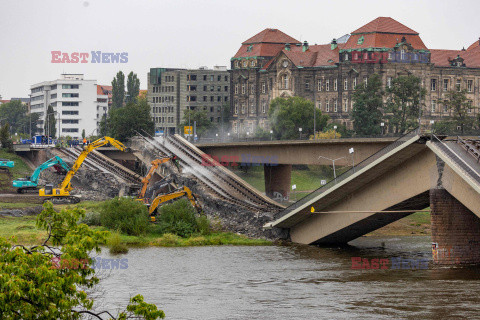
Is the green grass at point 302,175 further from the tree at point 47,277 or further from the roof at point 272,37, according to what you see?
the tree at point 47,277

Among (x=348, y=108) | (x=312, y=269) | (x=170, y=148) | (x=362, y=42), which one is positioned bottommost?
(x=312, y=269)

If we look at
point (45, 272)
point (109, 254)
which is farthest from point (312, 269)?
point (45, 272)

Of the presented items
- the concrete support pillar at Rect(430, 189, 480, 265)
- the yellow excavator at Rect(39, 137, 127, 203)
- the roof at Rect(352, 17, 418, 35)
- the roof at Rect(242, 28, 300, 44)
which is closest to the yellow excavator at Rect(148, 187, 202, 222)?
the yellow excavator at Rect(39, 137, 127, 203)

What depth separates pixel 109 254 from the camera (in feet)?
207

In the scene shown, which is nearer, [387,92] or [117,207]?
[117,207]

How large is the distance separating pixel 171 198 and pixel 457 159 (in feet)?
108

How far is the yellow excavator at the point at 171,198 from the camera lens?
255 ft

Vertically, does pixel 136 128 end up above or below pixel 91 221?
above

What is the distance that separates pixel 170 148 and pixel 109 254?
142 feet

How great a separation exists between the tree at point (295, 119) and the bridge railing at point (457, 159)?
93466 mm

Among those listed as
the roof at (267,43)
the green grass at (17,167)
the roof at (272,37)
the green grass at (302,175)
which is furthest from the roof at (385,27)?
the green grass at (17,167)

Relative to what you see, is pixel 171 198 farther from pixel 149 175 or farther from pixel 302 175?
pixel 302 175

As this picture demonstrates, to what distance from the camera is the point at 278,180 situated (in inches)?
4075

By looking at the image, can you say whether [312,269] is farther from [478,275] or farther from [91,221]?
[91,221]
